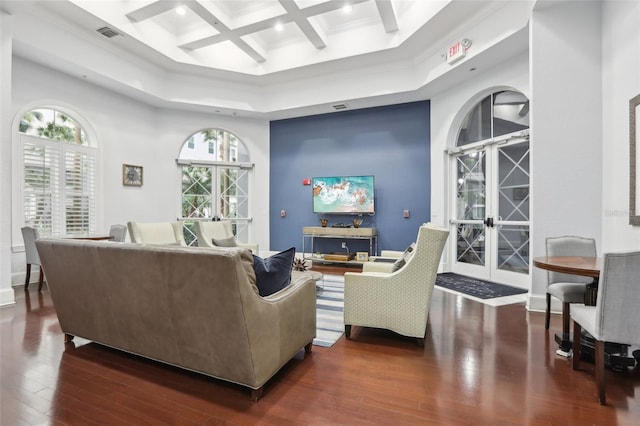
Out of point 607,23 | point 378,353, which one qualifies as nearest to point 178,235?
point 378,353

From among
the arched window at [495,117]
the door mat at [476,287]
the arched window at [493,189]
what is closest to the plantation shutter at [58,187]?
the door mat at [476,287]

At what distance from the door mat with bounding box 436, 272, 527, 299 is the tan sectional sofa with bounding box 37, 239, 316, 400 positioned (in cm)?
293

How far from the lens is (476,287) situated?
4.60 metres

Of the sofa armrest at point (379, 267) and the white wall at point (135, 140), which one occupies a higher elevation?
the white wall at point (135, 140)

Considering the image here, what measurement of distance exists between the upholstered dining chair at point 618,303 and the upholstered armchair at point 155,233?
545cm

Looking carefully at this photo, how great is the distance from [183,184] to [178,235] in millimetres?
1858

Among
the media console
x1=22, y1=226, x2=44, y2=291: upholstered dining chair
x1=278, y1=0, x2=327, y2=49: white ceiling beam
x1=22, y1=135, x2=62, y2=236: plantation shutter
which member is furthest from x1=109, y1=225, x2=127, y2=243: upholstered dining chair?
x1=278, y1=0, x2=327, y2=49: white ceiling beam

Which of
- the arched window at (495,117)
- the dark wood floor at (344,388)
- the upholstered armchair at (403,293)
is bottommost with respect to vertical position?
the dark wood floor at (344,388)

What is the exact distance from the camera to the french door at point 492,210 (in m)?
4.62

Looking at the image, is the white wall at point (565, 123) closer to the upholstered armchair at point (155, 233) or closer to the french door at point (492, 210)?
the french door at point (492, 210)

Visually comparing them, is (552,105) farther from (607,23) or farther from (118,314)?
(118,314)

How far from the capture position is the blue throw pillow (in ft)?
6.70

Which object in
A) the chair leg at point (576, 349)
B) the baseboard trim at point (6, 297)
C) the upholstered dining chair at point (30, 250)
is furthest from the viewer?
the upholstered dining chair at point (30, 250)

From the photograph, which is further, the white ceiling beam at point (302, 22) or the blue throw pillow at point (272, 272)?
the white ceiling beam at point (302, 22)
